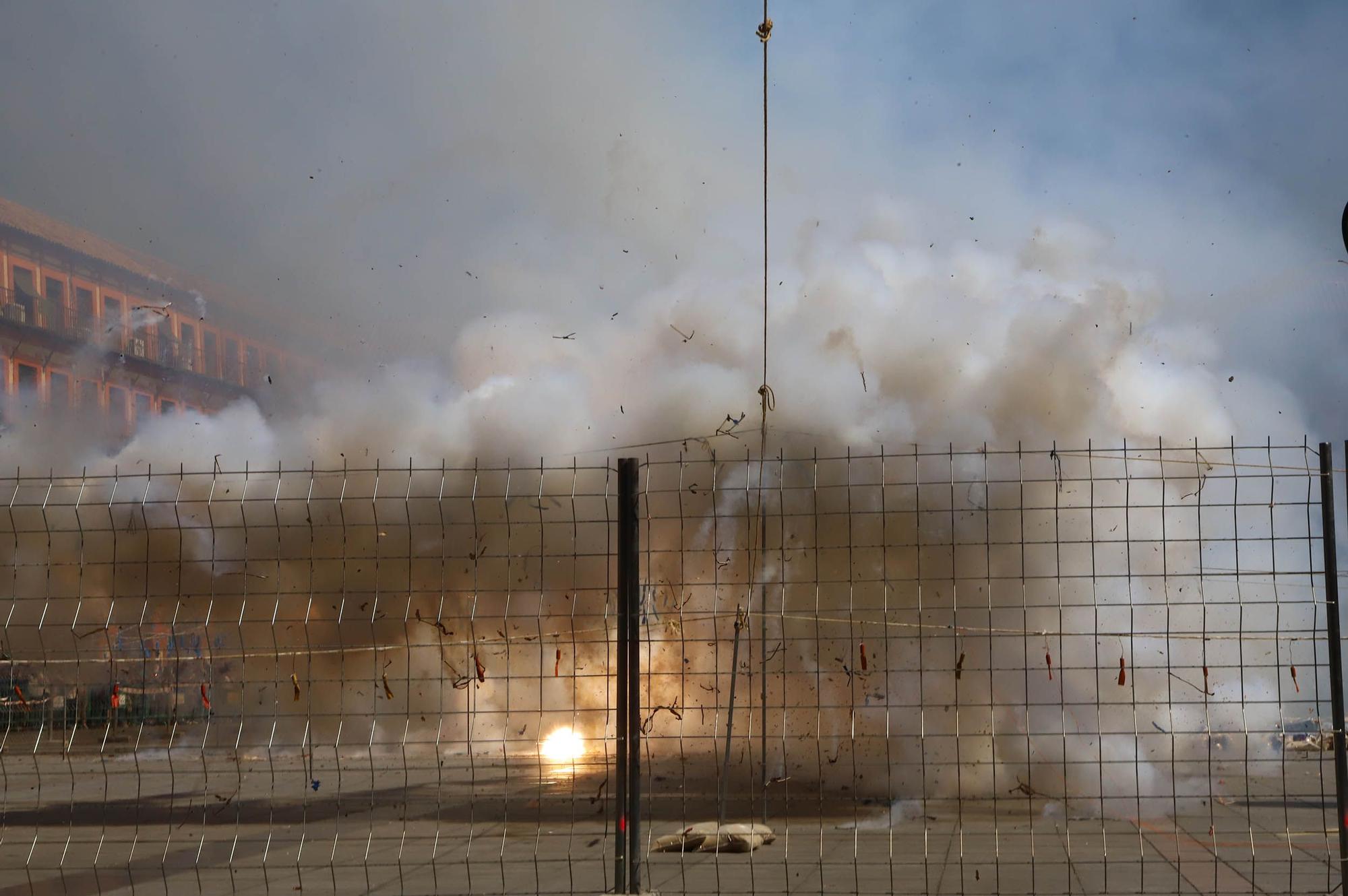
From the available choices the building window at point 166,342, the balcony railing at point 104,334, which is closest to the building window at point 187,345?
the balcony railing at point 104,334

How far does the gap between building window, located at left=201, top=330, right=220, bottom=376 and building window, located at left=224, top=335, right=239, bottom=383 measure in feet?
0.95

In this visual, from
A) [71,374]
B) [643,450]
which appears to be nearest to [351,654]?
[643,450]

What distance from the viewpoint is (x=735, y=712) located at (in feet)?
56.5

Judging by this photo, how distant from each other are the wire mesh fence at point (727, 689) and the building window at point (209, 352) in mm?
11709

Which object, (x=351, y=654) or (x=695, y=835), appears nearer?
(x=695, y=835)

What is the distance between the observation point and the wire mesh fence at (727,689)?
343 inches

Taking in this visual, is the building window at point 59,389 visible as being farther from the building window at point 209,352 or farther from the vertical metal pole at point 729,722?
the vertical metal pole at point 729,722

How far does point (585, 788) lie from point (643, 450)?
20.6ft

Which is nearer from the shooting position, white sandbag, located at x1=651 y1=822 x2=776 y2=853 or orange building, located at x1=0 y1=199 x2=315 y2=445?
white sandbag, located at x1=651 y1=822 x2=776 y2=853

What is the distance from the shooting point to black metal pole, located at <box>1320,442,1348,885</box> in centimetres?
659

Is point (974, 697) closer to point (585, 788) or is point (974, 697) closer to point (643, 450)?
point (585, 788)

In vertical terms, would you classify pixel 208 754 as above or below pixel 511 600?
below

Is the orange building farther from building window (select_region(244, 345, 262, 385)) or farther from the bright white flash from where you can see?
the bright white flash

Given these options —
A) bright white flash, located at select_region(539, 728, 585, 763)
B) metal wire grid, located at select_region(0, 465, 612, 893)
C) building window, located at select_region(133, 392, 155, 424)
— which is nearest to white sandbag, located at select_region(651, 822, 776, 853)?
metal wire grid, located at select_region(0, 465, 612, 893)
